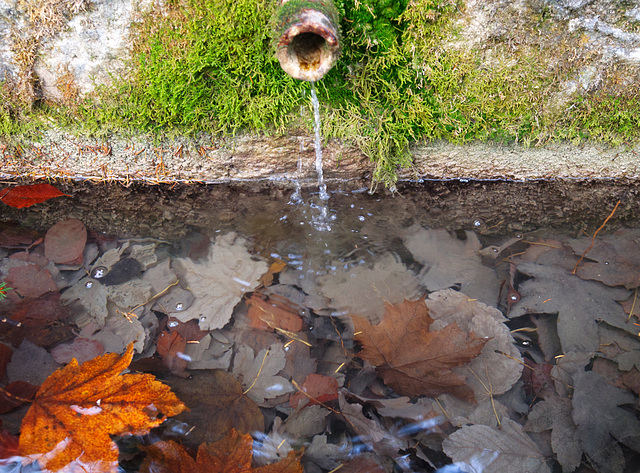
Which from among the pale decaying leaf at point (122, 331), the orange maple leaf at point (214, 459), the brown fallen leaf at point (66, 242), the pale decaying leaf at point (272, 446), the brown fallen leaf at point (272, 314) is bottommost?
the pale decaying leaf at point (272, 446)

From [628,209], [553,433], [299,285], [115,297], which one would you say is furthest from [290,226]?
[628,209]

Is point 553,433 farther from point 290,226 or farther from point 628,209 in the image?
point 628,209

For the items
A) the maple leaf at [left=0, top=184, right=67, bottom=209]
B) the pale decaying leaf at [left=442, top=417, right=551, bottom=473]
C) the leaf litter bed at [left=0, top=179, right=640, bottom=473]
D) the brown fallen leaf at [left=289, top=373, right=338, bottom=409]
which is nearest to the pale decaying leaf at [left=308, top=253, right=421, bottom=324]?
the leaf litter bed at [left=0, top=179, right=640, bottom=473]

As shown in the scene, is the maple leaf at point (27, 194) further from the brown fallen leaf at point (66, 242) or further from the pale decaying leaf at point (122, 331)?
the pale decaying leaf at point (122, 331)

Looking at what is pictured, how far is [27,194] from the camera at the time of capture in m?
3.08

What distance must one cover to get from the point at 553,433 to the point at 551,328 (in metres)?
0.58

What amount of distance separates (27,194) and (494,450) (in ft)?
11.9

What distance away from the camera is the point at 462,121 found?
9.45 feet

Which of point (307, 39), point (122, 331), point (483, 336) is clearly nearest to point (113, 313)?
point (122, 331)

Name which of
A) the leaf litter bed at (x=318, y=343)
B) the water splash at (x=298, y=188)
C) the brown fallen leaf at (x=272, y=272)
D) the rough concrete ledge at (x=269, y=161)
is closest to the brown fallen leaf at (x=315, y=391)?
the leaf litter bed at (x=318, y=343)

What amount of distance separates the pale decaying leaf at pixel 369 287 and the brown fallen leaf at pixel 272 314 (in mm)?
231

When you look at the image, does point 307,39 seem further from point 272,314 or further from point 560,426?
point 560,426

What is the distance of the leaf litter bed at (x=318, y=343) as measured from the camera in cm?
162

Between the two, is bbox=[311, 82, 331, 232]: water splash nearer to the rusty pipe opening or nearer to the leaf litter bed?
the leaf litter bed
